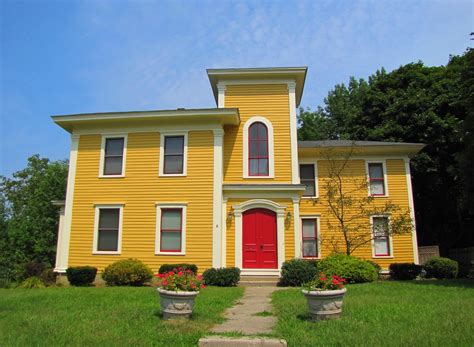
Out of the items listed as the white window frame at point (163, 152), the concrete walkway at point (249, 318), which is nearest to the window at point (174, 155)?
the white window frame at point (163, 152)

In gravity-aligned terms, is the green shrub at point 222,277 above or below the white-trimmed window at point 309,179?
below

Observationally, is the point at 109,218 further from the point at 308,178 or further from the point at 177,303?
the point at 177,303

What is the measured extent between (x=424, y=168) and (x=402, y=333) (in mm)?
21245

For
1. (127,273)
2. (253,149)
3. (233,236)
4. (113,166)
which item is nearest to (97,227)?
(113,166)

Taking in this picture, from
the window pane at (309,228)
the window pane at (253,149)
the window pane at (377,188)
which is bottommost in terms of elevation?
the window pane at (309,228)

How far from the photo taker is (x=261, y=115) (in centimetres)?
1800

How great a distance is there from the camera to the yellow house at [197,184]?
1616cm

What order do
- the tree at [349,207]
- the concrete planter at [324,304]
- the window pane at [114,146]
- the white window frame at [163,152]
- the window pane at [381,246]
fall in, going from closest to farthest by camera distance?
the concrete planter at [324,304] < the white window frame at [163,152] < the window pane at [114,146] < the tree at [349,207] < the window pane at [381,246]

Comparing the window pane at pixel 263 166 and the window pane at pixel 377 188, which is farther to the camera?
the window pane at pixel 377 188

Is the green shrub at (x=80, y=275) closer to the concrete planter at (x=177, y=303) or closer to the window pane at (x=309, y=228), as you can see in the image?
the concrete planter at (x=177, y=303)

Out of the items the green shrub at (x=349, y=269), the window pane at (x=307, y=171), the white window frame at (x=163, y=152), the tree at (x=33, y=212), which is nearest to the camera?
the green shrub at (x=349, y=269)

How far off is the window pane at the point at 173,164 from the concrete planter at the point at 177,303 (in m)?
9.98

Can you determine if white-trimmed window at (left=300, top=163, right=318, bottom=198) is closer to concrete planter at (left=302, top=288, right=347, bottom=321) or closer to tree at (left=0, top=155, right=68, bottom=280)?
concrete planter at (left=302, top=288, right=347, bottom=321)

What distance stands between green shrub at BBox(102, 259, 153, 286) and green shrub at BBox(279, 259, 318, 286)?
5.29 m
